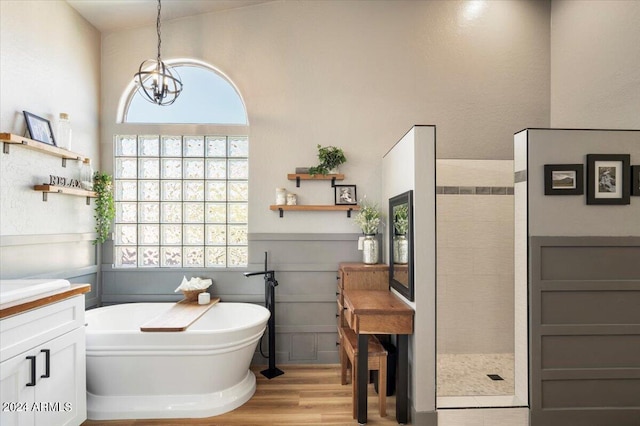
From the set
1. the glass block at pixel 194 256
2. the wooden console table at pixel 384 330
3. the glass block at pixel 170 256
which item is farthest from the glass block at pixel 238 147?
the wooden console table at pixel 384 330

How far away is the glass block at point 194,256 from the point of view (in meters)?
3.39

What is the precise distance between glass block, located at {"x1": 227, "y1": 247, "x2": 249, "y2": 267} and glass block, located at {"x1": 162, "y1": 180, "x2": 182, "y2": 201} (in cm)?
75

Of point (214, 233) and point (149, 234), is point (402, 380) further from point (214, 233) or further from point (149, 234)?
point (149, 234)

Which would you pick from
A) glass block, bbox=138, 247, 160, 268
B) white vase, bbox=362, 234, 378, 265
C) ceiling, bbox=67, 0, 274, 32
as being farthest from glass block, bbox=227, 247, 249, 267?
ceiling, bbox=67, 0, 274, 32

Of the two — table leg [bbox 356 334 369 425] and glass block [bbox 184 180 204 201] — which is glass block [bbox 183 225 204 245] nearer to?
glass block [bbox 184 180 204 201]

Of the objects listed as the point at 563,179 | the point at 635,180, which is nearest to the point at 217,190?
the point at 563,179

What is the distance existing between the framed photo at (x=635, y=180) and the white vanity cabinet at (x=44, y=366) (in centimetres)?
365

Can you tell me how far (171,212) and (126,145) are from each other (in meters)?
0.81

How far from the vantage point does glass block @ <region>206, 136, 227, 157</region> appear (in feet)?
11.2

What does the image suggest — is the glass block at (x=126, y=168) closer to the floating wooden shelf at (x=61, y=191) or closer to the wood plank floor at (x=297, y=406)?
the floating wooden shelf at (x=61, y=191)

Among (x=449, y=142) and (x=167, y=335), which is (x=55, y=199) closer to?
(x=167, y=335)

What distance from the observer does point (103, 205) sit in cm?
318

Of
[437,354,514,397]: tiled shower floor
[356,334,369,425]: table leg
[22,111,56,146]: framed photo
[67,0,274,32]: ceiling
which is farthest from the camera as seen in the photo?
[67,0,274,32]: ceiling

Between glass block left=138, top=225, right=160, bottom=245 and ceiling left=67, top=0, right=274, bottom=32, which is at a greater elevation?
ceiling left=67, top=0, right=274, bottom=32
